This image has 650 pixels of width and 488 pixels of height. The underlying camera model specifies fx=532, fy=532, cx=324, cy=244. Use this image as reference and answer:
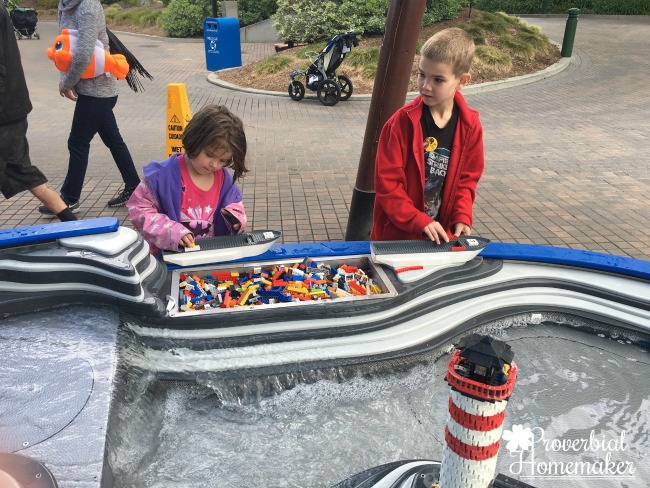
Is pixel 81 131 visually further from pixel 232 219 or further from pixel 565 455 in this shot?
pixel 565 455

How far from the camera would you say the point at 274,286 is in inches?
104

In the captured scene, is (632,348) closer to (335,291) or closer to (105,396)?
(335,291)

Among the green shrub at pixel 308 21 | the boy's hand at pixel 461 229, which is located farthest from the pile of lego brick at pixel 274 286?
the green shrub at pixel 308 21

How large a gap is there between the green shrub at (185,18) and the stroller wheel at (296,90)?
36.1ft

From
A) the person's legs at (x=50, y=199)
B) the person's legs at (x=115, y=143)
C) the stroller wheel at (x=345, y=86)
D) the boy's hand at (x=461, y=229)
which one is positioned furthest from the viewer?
the stroller wheel at (x=345, y=86)

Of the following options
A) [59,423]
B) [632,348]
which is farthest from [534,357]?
[59,423]

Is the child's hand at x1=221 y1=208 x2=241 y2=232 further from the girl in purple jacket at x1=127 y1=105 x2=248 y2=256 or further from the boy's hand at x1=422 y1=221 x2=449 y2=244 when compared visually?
the boy's hand at x1=422 y1=221 x2=449 y2=244

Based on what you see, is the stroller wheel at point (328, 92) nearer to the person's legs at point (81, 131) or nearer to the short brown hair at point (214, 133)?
the person's legs at point (81, 131)

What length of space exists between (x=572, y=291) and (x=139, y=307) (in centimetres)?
229

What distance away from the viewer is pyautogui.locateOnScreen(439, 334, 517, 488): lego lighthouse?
1213mm

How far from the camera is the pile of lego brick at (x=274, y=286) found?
8.34 feet

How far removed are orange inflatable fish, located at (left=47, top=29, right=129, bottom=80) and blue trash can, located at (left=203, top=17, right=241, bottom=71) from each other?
29.0 feet

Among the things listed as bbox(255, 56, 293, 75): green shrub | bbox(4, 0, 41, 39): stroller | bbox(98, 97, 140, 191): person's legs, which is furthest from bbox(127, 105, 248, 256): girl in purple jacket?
bbox(4, 0, 41, 39): stroller

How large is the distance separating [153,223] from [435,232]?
1.41 meters
